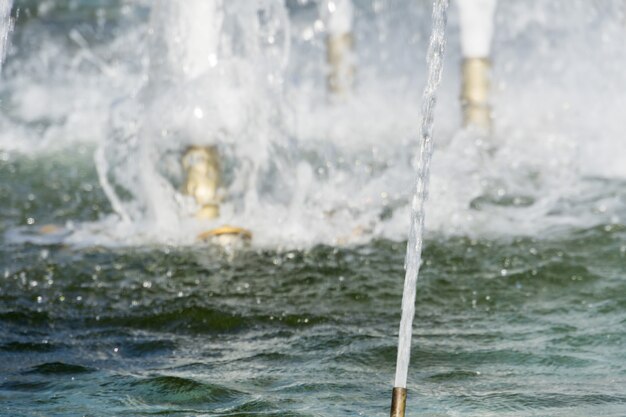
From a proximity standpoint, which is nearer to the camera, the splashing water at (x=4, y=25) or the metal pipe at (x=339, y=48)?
the splashing water at (x=4, y=25)

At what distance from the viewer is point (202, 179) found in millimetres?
5609

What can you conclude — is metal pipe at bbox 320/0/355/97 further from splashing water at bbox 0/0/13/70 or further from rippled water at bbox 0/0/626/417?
splashing water at bbox 0/0/13/70

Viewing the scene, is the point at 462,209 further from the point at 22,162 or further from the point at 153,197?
the point at 22,162

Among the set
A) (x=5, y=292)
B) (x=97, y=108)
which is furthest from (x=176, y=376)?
(x=97, y=108)

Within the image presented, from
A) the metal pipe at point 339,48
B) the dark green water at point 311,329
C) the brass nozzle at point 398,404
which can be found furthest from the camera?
the metal pipe at point 339,48

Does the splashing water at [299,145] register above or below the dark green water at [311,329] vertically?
above

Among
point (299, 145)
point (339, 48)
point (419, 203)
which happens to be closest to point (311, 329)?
point (419, 203)

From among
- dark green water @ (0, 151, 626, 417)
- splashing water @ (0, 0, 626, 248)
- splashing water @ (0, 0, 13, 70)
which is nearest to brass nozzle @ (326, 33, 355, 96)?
splashing water @ (0, 0, 626, 248)

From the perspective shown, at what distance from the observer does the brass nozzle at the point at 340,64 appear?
923 centimetres

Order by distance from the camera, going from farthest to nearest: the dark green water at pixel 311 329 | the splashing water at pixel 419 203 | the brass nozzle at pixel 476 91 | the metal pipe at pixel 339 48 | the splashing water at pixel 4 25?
the metal pipe at pixel 339 48 < the brass nozzle at pixel 476 91 < the splashing water at pixel 4 25 < the dark green water at pixel 311 329 < the splashing water at pixel 419 203

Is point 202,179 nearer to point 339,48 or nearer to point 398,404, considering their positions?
point 398,404

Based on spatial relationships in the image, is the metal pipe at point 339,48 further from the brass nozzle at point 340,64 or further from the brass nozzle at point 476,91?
the brass nozzle at point 476,91

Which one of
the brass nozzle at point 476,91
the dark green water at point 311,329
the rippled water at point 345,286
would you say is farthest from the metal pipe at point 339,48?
the dark green water at point 311,329

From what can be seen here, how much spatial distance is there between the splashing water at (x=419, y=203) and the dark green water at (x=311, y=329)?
316 millimetres
